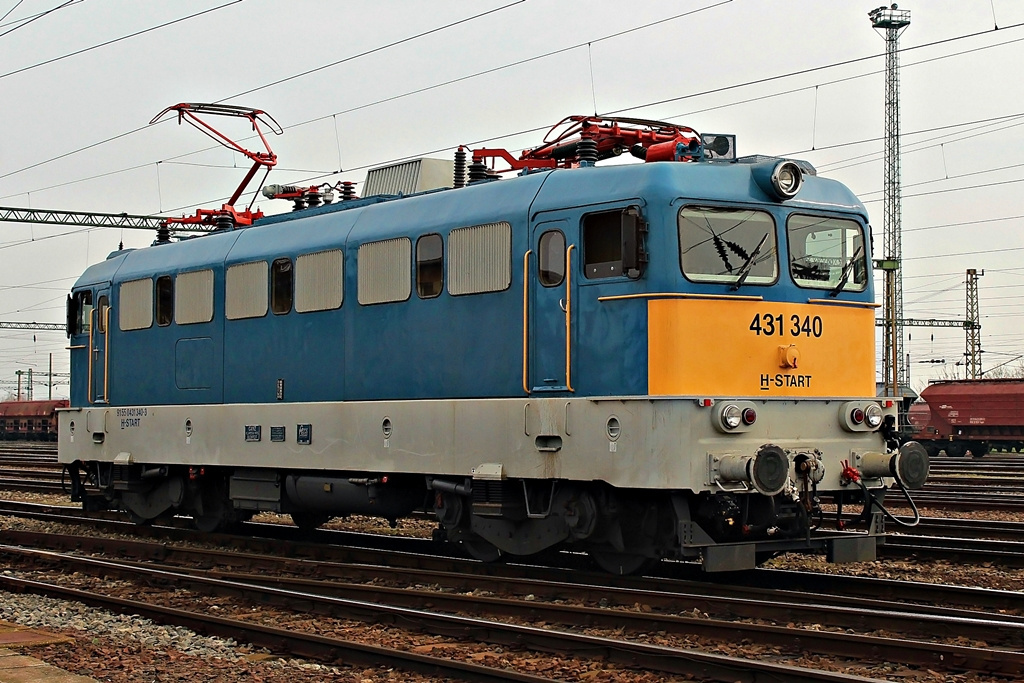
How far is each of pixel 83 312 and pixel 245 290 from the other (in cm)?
474

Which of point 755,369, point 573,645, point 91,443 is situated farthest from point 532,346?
point 91,443

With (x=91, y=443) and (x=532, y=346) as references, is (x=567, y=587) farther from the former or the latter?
(x=91, y=443)

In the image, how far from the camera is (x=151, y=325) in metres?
18.0

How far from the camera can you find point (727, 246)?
1174 cm

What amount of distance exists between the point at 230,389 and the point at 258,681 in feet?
27.0

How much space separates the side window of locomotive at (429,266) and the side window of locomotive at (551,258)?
1479 millimetres

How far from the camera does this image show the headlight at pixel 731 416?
36.3ft

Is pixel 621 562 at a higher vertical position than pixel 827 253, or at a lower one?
lower

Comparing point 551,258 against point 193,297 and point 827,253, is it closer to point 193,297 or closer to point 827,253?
point 827,253

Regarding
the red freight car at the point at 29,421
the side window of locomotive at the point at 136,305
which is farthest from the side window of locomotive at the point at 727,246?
Answer: the red freight car at the point at 29,421

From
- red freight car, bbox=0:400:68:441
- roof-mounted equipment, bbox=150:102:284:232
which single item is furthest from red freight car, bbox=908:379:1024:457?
red freight car, bbox=0:400:68:441

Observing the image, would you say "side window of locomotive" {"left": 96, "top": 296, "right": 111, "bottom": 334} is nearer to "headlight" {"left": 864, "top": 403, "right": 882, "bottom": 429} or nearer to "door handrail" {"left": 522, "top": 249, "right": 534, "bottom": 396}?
"door handrail" {"left": 522, "top": 249, "right": 534, "bottom": 396}

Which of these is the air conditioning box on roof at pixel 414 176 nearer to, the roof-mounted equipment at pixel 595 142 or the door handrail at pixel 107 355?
the roof-mounted equipment at pixel 595 142

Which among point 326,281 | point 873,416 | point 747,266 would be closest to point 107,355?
point 326,281
